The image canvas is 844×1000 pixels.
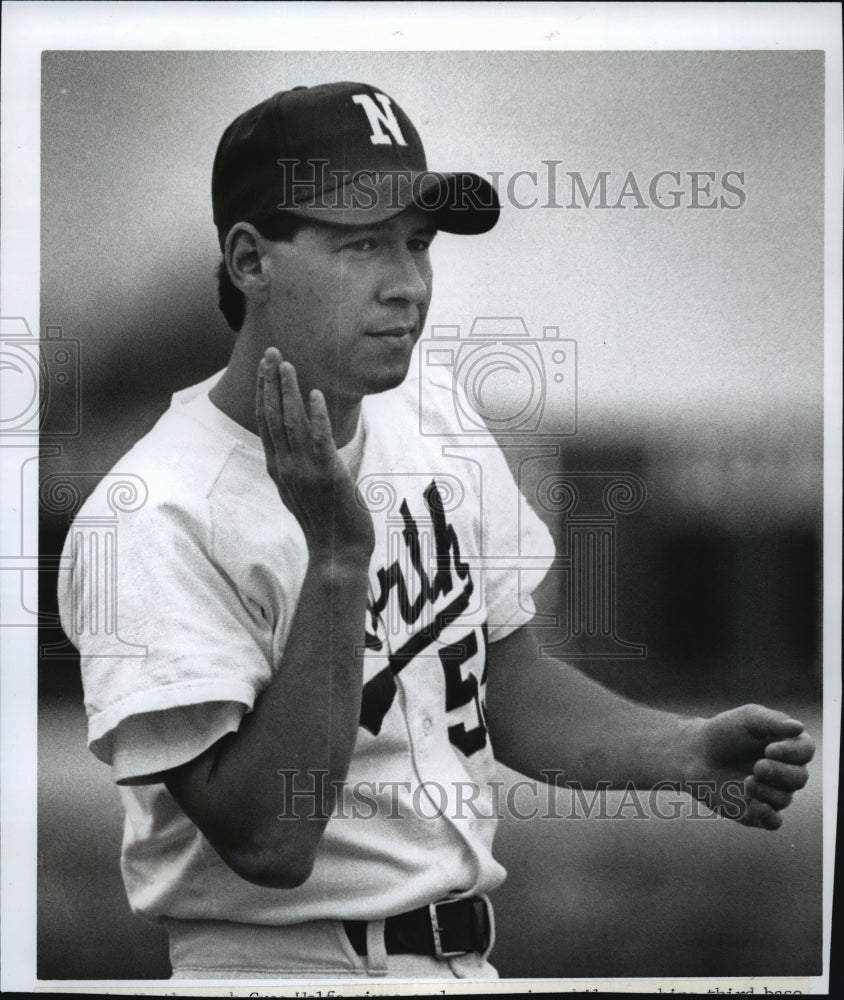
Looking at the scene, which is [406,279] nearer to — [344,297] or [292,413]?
[344,297]

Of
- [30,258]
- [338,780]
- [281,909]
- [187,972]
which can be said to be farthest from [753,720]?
[30,258]

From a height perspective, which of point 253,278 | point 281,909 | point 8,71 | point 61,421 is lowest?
point 281,909

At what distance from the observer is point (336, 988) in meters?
2.90

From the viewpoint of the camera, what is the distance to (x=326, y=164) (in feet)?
9.45

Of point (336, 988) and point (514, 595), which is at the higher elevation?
point (514, 595)

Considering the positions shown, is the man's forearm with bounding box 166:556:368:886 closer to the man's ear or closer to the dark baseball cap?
the man's ear

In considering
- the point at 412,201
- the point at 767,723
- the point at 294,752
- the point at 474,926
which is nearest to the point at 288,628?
the point at 294,752

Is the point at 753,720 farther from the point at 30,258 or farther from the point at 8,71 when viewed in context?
the point at 8,71

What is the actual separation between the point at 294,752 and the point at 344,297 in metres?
1.04

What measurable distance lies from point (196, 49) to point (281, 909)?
2.01 metres

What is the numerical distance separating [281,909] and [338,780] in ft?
1.04

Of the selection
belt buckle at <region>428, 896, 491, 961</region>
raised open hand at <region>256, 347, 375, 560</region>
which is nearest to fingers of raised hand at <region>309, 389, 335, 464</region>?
raised open hand at <region>256, 347, 375, 560</region>

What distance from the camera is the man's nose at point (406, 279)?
2.88m

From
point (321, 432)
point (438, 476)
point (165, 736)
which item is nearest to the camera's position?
point (165, 736)
